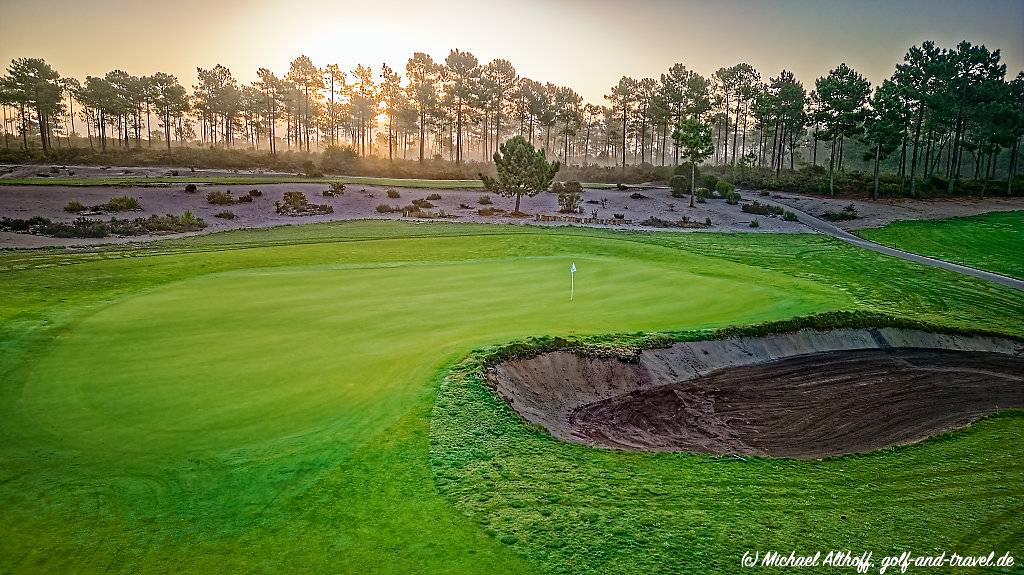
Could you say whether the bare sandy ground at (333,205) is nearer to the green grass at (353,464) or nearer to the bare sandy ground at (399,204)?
the bare sandy ground at (399,204)

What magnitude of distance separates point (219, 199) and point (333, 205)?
8.86m

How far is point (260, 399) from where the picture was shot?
9805 mm

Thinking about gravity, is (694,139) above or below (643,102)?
below

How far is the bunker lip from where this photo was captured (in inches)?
434

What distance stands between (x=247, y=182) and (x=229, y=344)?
151 feet

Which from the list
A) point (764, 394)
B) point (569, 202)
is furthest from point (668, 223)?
point (764, 394)

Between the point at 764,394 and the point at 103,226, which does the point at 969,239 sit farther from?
the point at 103,226

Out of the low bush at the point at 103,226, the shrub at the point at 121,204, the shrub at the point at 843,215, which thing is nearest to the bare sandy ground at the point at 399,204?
the shrub at the point at 121,204

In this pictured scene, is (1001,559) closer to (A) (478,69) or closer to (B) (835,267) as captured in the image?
(B) (835,267)

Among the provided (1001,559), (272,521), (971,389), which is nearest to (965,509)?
(1001,559)

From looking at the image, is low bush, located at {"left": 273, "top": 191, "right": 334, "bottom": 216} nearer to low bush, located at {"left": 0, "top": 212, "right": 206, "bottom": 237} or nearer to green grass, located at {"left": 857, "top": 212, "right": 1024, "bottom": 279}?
low bush, located at {"left": 0, "top": 212, "right": 206, "bottom": 237}

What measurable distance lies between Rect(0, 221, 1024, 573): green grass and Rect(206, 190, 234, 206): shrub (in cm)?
3094

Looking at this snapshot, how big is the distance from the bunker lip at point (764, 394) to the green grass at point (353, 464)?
42.7 inches

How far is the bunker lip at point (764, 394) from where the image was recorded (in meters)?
11.0
